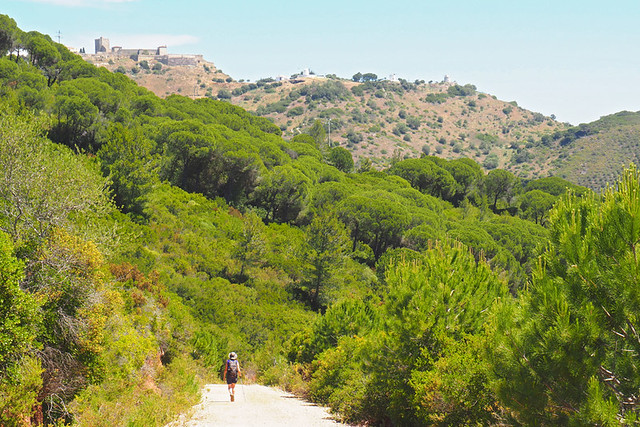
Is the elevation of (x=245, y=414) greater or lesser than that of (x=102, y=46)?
lesser

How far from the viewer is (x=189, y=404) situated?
45.4 feet

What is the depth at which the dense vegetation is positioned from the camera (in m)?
7.68

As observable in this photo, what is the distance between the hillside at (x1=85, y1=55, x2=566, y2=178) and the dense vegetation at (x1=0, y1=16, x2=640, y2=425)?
76.9 meters

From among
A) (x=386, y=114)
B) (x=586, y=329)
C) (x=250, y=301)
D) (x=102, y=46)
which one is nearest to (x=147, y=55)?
(x=102, y=46)

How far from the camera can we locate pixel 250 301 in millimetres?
34969

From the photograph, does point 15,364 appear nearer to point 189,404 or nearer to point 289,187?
point 189,404

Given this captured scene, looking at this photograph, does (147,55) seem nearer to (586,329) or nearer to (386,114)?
(386,114)

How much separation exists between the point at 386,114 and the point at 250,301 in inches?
4897

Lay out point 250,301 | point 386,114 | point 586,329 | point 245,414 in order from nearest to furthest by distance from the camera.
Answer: point 586,329 < point 245,414 < point 250,301 < point 386,114

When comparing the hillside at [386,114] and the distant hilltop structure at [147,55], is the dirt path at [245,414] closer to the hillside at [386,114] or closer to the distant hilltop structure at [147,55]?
the hillside at [386,114]

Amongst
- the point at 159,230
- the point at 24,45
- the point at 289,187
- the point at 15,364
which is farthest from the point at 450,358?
the point at 24,45

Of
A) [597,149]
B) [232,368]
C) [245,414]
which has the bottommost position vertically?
[245,414]

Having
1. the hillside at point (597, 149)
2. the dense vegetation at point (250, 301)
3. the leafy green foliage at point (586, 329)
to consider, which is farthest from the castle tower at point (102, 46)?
the leafy green foliage at point (586, 329)

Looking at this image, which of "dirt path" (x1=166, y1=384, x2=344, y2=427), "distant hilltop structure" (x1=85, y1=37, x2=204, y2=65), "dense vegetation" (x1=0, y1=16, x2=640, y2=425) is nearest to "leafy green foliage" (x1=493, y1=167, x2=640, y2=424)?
"dense vegetation" (x1=0, y1=16, x2=640, y2=425)
